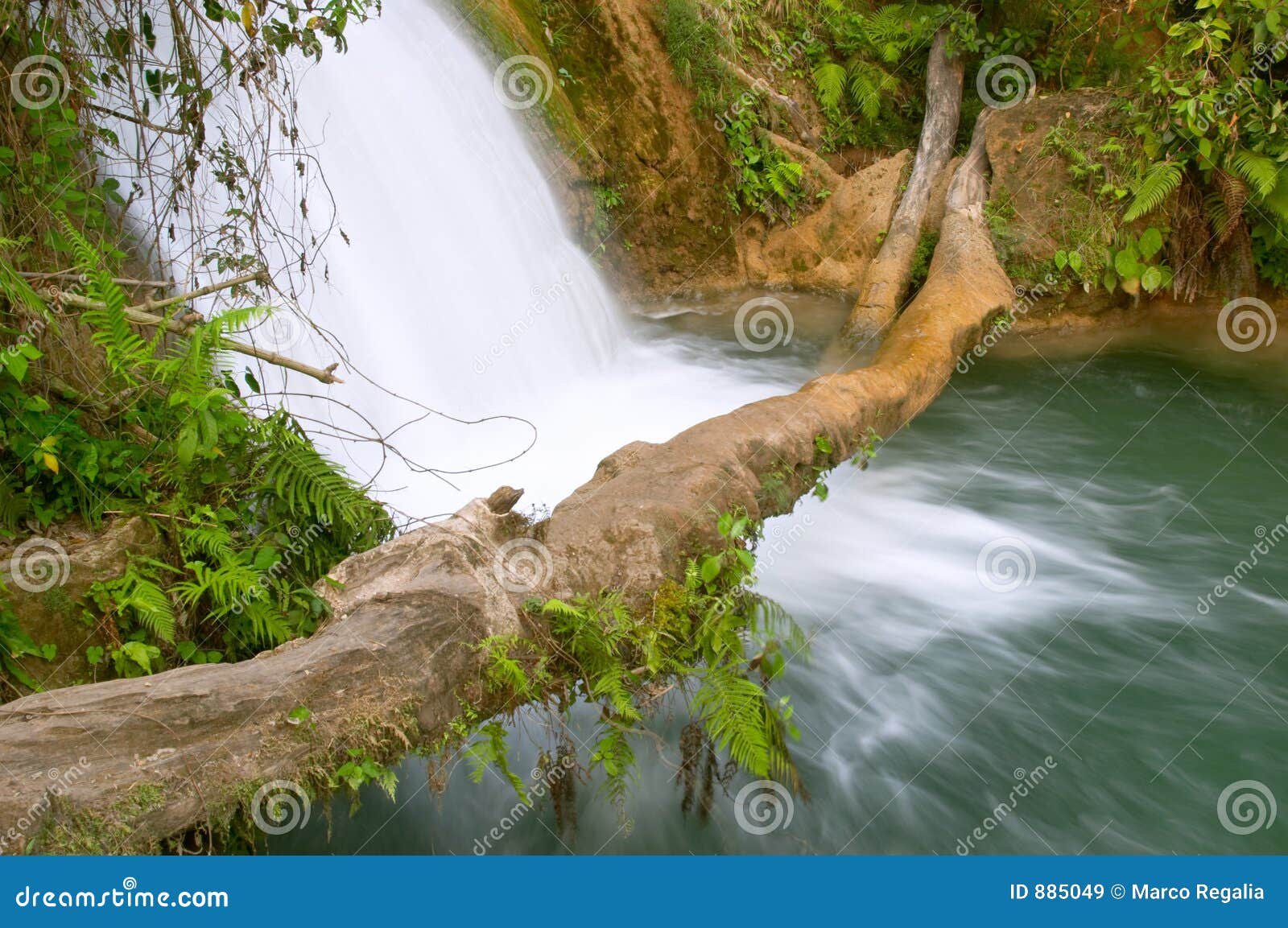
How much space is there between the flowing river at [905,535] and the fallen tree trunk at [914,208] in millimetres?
605

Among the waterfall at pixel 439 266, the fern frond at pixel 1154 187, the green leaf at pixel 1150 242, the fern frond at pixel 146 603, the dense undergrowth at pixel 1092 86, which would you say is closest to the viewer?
the fern frond at pixel 146 603

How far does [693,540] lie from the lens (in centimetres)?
443

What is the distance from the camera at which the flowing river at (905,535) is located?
4473 mm

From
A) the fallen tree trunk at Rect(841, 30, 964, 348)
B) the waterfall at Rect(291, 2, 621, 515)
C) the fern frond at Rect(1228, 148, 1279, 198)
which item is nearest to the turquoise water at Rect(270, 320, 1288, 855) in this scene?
→ the fallen tree trunk at Rect(841, 30, 964, 348)

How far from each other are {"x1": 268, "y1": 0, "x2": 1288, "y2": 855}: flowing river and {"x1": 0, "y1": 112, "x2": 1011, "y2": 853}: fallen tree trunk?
0.61 m

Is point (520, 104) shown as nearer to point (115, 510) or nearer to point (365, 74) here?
point (365, 74)

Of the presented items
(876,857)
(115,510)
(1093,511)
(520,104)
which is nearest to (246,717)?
(115,510)

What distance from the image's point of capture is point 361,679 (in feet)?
11.2

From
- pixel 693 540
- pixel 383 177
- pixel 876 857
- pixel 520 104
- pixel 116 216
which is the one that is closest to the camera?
pixel 876 857

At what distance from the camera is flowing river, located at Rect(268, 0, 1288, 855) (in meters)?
4.47

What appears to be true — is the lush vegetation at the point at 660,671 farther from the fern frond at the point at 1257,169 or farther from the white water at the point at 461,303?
the fern frond at the point at 1257,169

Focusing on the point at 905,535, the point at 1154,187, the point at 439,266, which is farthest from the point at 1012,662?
the point at 1154,187

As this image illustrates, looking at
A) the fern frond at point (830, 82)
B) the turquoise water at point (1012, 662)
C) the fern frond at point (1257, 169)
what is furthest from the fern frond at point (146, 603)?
the fern frond at point (830, 82)

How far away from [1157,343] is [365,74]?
7180mm
